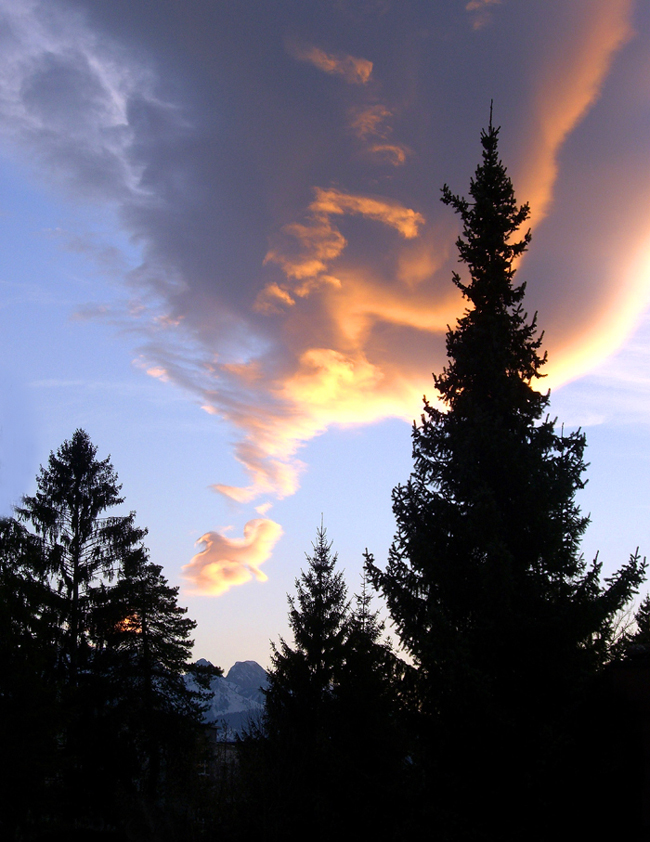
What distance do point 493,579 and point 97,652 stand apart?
2363 centimetres

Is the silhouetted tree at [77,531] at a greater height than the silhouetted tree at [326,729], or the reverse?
the silhouetted tree at [77,531]

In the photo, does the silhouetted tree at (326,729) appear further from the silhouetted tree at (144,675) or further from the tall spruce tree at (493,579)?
the silhouetted tree at (144,675)

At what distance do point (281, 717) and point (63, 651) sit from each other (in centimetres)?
1210

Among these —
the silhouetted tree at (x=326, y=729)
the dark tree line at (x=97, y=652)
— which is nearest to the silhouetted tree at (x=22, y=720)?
the dark tree line at (x=97, y=652)

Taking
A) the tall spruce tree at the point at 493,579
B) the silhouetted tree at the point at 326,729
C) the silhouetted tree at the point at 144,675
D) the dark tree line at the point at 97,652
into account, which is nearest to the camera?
the tall spruce tree at the point at 493,579

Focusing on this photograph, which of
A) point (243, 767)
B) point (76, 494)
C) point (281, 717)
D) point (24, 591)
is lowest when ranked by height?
point (243, 767)

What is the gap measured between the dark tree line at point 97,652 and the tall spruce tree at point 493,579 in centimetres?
1326

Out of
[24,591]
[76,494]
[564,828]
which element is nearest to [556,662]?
[564,828]

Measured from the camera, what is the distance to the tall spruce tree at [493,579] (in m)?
12.2

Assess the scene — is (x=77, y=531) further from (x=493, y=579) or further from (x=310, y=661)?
(x=493, y=579)

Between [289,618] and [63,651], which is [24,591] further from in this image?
[289,618]

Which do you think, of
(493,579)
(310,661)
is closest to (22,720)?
(310,661)

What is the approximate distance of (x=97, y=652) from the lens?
30.5 metres

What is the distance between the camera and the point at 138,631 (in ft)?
109
